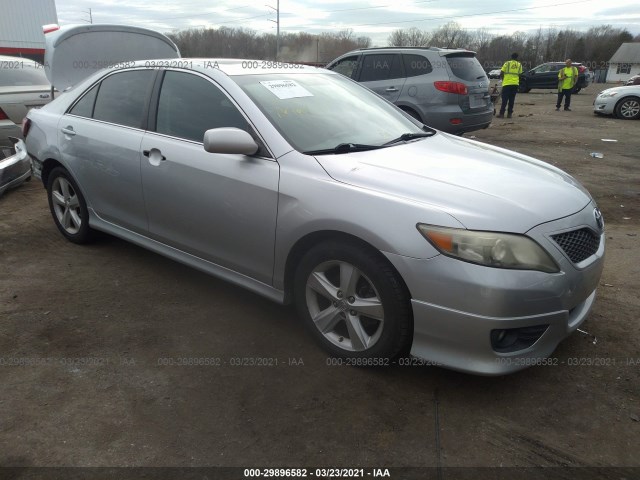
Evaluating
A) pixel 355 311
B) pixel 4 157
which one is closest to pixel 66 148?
pixel 4 157

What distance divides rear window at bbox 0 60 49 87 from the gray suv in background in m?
5.40

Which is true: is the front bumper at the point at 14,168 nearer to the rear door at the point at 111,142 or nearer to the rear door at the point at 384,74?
the rear door at the point at 111,142

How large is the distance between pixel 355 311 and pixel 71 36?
5.31 m

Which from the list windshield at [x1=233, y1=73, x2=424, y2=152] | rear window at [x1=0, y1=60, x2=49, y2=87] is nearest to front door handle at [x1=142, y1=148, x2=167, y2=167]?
windshield at [x1=233, y1=73, x2=424, y2=152]

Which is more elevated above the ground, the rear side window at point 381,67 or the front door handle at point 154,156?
the rear side window at point 381,67

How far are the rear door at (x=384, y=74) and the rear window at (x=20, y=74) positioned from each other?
5379 mm

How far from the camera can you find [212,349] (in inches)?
119

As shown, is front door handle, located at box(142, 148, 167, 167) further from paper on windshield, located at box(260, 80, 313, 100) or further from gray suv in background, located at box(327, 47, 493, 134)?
gray suv in background, located at box(327, 47, 493, 134)

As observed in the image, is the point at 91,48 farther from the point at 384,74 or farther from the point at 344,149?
the point at 384,74

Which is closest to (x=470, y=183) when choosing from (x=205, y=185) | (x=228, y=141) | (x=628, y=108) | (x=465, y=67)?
(x=228, y=141)

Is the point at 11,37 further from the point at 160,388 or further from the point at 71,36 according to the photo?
the point at 160,388

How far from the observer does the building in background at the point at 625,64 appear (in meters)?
65.7

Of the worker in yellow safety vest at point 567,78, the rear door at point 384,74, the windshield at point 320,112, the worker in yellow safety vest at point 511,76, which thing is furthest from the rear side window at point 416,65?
the worker in yellow safety vest at point 567,78

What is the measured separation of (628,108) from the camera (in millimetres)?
14883
